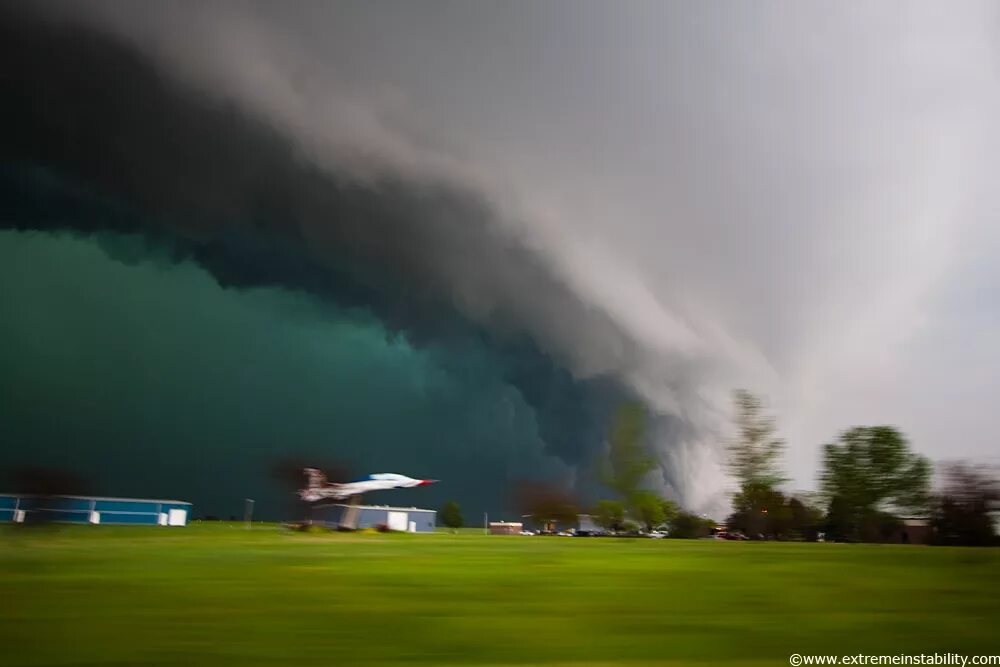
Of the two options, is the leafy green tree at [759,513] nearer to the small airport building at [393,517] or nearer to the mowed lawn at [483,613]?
the mowed lawn at [483,613]

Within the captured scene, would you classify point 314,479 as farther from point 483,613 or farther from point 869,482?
point 483,613

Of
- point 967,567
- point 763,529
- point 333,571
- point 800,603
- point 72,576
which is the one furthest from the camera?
point 763,529

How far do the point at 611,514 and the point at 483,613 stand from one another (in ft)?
Result: 269

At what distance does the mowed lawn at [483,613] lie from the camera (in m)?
8.83

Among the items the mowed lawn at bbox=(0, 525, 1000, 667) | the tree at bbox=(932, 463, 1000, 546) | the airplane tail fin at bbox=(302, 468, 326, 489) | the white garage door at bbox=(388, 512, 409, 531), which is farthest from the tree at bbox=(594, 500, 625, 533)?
the mowed lawn at bbox=(0, 525, 1000, 667)

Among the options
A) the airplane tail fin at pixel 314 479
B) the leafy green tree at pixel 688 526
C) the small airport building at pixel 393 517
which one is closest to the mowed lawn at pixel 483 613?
the airplane tail fin at pixel 314 479

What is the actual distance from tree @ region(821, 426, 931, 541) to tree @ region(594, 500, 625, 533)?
23.0m

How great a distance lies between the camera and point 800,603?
1216 centimetres

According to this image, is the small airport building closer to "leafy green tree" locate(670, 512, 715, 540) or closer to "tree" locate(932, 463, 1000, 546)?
"leafy green tree" locate(670, 512, 715, 540)

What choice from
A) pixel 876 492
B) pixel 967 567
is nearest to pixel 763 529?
pixel 876 492

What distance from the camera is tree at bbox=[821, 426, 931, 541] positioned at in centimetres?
6694

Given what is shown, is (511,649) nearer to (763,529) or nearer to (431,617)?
(431,617)

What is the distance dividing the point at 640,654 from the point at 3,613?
352 inches

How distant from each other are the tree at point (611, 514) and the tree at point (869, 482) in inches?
907
